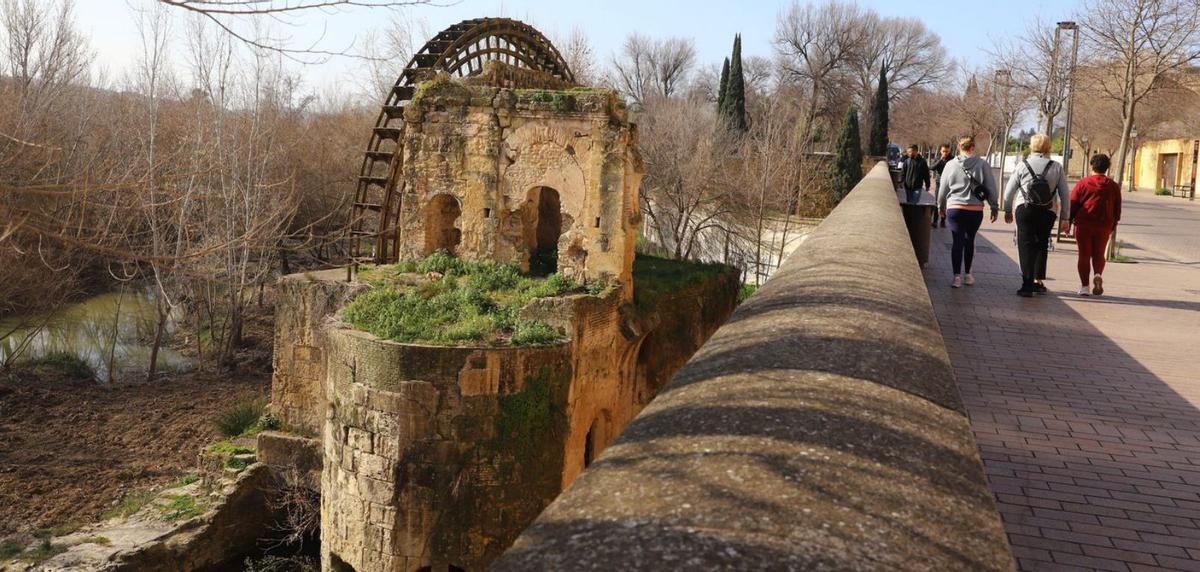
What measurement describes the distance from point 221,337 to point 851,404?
24.7m

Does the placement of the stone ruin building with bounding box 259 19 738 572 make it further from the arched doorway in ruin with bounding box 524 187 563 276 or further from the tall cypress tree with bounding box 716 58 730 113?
the tall cypress tree with bounding box 716 58 730 113

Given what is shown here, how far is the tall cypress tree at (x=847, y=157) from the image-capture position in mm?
32062

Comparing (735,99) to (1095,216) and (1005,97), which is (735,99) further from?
(1095,216)

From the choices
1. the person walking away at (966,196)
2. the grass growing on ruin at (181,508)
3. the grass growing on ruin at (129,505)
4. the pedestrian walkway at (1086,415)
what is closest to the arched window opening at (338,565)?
the grass growing on ruin at (181,508)

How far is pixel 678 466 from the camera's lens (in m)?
1.86

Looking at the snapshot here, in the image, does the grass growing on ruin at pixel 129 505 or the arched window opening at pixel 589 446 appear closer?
the arched window opening at pixel 589 446

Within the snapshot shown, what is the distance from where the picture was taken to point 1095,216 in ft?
27.1

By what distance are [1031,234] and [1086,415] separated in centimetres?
372

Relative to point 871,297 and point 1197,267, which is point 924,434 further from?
point 1197,267

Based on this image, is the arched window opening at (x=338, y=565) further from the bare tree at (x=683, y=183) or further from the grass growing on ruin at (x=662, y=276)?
the bare tree at (x=683, y=183)

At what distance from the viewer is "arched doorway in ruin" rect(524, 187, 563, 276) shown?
18750mm

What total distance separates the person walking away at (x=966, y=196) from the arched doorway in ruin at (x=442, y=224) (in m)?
10.7

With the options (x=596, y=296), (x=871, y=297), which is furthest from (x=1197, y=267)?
(x=871, y=297)

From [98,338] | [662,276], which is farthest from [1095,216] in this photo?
[98,338]
